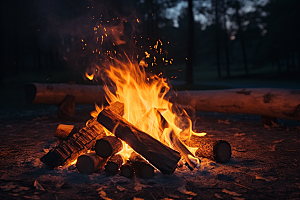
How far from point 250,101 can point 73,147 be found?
476cm

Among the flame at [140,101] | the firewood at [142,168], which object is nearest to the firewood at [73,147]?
the flame at [140,101]

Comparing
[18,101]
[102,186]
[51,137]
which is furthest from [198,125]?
[18,101]

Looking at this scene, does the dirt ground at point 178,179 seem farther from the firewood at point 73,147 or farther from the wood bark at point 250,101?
the wood bark at point 250,101

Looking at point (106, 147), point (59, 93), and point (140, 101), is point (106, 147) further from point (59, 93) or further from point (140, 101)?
point (59, 93)

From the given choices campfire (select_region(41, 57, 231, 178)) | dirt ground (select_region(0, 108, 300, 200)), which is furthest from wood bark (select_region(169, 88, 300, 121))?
campfire (select_region(41, 57, 231, 178))

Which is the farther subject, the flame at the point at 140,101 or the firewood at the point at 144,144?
the flame at the point at 140,101

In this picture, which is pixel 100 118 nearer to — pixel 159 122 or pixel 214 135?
pixel 159 122

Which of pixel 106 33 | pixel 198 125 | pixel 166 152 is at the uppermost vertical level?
pixel 106 33

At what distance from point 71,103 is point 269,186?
6.57m

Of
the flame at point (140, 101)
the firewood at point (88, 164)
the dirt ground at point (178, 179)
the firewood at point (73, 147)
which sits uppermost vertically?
the flame at point (140, 101)

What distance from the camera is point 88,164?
344cm

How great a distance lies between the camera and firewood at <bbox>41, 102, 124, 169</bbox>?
3627 mm

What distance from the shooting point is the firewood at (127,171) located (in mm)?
3309

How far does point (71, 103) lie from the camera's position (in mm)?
8203
